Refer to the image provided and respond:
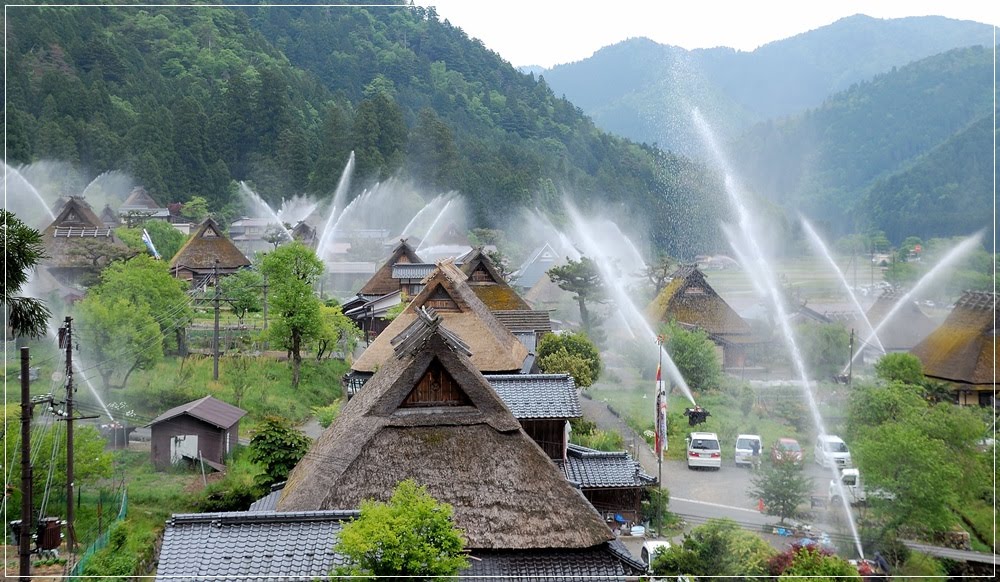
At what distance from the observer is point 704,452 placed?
2522 centimetres

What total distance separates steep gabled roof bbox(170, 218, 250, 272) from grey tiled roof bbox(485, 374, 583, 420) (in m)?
34.0

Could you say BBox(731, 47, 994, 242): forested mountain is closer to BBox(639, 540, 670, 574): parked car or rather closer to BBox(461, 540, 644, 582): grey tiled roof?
BBox(639, 540, 670, 574): parked car

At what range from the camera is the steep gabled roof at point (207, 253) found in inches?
1914

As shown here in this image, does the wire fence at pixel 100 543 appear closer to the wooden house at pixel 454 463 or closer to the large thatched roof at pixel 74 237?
the wooden house at pixel 454 463

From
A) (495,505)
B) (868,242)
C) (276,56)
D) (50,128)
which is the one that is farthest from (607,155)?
(495,505)

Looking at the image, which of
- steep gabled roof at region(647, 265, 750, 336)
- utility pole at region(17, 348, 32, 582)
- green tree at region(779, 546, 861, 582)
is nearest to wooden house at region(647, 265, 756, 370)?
steep gabled roof at region(647, 265, 750, 336)

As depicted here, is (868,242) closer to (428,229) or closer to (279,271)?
(428,229)

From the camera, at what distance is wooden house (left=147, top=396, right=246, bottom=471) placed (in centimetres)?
2384

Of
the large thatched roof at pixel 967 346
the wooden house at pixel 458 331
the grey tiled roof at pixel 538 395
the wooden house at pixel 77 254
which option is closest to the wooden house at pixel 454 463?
the grey tiled roof at pixel 538 395

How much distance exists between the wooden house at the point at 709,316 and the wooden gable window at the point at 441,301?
51.0ft

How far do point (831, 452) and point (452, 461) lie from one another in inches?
564

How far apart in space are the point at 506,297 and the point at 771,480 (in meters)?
15.9

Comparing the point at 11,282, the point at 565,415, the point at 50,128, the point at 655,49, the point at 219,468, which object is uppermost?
the point at 655,49

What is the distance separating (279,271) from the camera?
32844 millimetres
